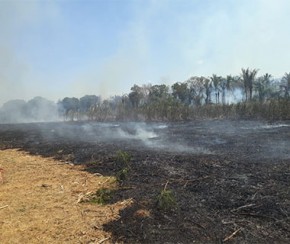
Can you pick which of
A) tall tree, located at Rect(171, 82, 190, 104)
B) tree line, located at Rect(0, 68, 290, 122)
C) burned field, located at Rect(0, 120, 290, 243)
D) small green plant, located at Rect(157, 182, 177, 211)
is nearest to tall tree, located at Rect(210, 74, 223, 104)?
tree line, located at Rect(0, 68, 290, 122)

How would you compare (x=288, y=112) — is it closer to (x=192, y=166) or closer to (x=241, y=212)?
(x=192, y=166)

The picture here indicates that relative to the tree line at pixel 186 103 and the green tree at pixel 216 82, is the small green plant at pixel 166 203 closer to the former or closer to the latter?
the tree line at pixel 186 103

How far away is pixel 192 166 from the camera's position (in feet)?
26.2

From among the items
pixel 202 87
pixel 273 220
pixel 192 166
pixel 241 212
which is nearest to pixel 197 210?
pixel 241 212

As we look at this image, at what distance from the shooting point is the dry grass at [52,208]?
15.0ft

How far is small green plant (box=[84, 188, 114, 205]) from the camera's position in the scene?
19.5 feet

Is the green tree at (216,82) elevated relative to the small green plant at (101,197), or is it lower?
elevated

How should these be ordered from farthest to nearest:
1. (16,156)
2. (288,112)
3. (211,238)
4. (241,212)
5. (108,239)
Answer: (288,112) → (16,156) → (241,212) → (108,239) → (211,238)

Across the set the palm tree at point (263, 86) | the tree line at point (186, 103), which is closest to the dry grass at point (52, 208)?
the tree line at point (186, 103)

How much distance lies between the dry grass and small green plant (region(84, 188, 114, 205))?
0.19 meters

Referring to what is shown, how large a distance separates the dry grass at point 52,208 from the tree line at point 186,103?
1997 cm

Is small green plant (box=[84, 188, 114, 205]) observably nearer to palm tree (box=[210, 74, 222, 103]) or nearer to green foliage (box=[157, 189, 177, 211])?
green foliage (box=[157, 189, 177, 211])

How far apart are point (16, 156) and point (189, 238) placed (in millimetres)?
9796

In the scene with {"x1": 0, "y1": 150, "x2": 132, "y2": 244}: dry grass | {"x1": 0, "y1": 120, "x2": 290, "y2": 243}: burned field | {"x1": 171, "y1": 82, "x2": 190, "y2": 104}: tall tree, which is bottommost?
{"x1": 0, "y1": 150, "x2": 132, "y2": 244}: dry grass
